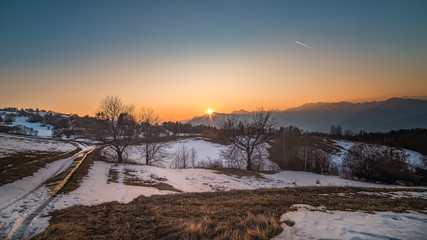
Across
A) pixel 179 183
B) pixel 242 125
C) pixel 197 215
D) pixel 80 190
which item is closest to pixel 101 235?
pixel 197 215

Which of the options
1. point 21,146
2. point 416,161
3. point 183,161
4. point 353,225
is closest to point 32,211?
point 353,225

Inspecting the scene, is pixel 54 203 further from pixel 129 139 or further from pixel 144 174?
pixel 129 139

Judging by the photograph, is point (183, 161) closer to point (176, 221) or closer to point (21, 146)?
point (21, 146)

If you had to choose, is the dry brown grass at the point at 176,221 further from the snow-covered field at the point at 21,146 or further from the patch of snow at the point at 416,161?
the patch of snow at the point at 416,161

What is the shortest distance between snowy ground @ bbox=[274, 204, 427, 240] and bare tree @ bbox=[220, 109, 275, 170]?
2053 cm

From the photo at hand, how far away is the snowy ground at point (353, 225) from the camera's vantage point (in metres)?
4.97

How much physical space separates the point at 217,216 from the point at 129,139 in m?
26.2

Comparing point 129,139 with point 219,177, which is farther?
point 129,139

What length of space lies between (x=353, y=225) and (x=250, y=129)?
22912 millimetres

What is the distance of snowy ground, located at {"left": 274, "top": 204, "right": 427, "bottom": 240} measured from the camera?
16.3 feet

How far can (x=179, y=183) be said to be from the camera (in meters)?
19.3

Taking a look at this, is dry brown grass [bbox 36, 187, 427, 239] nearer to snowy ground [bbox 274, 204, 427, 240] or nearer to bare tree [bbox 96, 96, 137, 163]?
snowy ground [bbox 274, 204, 427, 240]

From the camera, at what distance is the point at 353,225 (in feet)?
18.6

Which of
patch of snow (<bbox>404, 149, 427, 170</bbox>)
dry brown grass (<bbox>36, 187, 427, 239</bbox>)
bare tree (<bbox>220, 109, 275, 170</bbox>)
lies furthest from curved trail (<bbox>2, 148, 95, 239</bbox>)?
patch of snow (<bbox>404, 149, 427, 170</bbox>)
